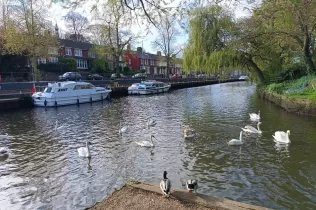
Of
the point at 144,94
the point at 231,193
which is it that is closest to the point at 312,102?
the point at 231,193

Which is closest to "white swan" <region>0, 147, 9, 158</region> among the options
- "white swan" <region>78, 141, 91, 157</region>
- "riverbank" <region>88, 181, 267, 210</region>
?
"white swan" <region>78, 141, 91, 157</region>

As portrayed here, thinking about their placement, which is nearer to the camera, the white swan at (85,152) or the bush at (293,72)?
the white swan at (85,152)

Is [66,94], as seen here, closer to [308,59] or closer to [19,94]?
[19,94]

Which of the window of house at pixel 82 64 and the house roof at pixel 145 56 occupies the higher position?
the house roof at pixel 145 56

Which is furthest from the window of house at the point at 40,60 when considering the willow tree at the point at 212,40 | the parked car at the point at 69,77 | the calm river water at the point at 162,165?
the calm river water at the point at 162,165

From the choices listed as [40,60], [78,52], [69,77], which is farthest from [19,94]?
[78,52]

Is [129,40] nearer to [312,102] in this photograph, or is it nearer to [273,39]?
[273,39]

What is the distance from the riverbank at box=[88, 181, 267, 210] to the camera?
477 cm

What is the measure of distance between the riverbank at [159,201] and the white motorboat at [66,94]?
24.4m

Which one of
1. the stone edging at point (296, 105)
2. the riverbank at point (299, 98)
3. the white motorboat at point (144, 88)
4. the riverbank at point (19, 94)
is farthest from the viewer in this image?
the white motorboat at point (144, 88)

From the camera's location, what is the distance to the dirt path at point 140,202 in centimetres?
487

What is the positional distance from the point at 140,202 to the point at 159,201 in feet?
1.13

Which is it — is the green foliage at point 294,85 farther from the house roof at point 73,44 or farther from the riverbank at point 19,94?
the house roof at point 73,44

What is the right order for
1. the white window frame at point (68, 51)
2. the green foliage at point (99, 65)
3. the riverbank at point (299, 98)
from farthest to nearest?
the white window frame at point (68, 51)
the green foliage at point (99, 65)
the riverbank at point (299, 98)
